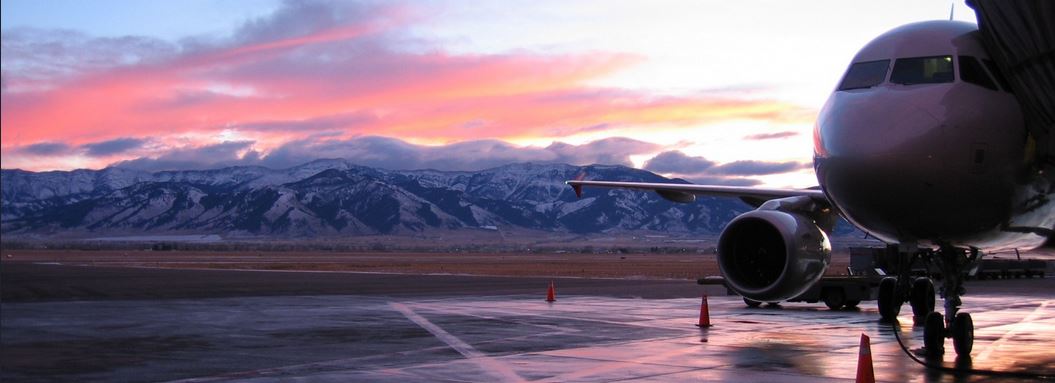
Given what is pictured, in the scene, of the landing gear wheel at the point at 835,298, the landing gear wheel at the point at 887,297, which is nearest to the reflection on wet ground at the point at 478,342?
the landing gear wheel at the point at 835,298

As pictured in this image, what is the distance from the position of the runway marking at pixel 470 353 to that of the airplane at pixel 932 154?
11.1 ft

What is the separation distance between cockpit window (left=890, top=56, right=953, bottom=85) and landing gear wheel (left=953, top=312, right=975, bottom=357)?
143 inches

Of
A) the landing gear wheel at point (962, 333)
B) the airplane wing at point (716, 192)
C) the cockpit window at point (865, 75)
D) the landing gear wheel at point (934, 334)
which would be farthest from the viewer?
the airplane wing at point (716, 192)

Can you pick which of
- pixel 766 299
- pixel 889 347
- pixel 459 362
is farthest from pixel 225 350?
pixel 889 347

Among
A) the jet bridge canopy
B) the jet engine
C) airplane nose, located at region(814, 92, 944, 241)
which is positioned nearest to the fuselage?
airplane nose, located at region(814, 92, 944, 241)

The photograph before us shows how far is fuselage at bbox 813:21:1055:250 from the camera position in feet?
33.5

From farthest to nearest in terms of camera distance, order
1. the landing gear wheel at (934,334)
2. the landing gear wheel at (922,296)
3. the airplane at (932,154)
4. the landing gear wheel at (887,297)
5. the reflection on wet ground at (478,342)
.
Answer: the landing gear wheel at (887,297)
the landing gear wheel at (922,296)
the landing gear wheel at (934,334)
the reflection on wet ground at (478,342)
the airplane at (932,154)

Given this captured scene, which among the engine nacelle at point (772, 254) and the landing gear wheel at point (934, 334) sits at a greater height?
the engine nacelle at point (772, 254)

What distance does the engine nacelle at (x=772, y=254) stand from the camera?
12.9 metres

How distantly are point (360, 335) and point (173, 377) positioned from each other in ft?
19.7

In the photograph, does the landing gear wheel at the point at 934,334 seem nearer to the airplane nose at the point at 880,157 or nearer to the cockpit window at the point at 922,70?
the airplane nose at the point at 880,157

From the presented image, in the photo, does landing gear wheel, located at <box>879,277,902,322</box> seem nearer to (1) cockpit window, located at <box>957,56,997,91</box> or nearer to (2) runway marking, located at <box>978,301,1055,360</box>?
(2) runway marking, located at <box>978,301,1055,360</box>

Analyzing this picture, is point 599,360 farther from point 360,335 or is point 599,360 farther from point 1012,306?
point 1012,306

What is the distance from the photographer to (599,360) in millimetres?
14625
